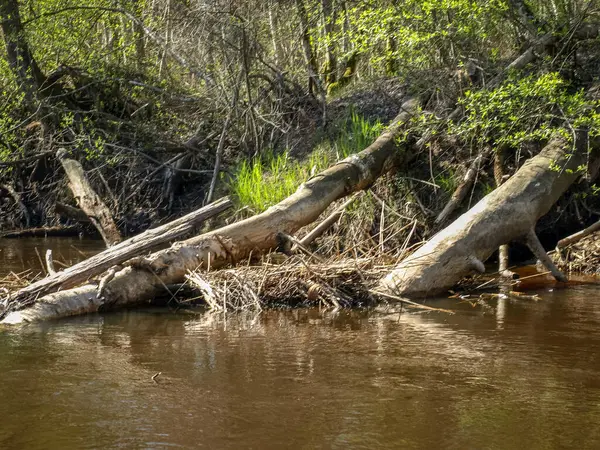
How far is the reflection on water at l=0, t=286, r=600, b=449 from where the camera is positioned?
4.40 meters

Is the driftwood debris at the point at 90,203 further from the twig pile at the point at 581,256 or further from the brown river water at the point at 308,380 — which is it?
the twig pile at the point at 581,256

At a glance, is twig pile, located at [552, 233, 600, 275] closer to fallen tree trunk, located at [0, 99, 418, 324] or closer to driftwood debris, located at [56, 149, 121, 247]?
fallen tree trunk, located at [0, 99, 418, 324]

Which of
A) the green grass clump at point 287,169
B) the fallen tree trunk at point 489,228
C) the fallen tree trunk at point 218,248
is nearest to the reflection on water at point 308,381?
the fallen tree trunk at point 218,248

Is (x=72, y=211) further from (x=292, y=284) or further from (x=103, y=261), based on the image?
(x=292, y=284)

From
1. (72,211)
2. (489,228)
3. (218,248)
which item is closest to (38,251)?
(72,211)

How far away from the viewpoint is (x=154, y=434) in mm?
4395

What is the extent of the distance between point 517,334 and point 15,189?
11.0 m

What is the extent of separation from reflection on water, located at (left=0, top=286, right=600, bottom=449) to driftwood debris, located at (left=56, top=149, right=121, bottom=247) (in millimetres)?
3536

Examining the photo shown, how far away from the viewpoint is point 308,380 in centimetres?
542

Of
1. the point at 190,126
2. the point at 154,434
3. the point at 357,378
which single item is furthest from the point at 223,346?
the point at 190,126

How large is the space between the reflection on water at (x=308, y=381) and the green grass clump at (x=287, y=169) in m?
3.34

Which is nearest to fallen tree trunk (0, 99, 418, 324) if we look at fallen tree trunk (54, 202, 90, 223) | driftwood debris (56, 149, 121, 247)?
driftwood debris (56, 149, 121, 247)

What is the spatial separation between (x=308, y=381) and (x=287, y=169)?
21.7ft

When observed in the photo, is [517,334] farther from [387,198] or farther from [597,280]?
[387,198]
